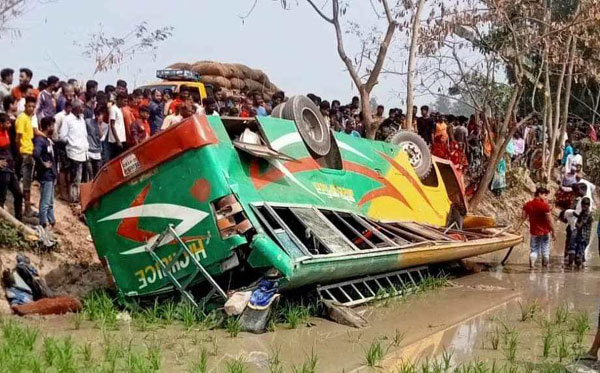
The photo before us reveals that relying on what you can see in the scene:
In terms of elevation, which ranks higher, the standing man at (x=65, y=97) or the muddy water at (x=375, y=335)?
the standing man at (x=65, y=97)

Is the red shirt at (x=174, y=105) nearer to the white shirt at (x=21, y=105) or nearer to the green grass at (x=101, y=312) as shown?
the white shirt at (x=21, y=105)

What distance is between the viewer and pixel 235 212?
802 centimetres

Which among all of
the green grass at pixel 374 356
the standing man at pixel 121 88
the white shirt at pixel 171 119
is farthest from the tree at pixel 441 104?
the green grass at pixel 374 356

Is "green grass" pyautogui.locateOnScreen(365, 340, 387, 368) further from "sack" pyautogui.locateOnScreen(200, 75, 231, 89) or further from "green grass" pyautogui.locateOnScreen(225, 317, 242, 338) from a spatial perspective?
"sack" pyautogui.locateOnScreen(200, 75, 231, 89)

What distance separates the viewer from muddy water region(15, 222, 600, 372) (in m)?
6.88

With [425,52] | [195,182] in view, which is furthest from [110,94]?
[425,52]

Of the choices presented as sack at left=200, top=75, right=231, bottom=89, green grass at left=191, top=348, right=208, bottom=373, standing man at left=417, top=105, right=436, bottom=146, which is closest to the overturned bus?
green grass at left=191, top=348, right=208, bottom=373

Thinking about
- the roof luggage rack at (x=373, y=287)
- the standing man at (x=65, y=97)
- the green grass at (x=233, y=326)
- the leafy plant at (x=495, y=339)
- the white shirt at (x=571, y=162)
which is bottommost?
the leafy plant at (x=495, y=339)

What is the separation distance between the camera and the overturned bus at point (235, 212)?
803 cm

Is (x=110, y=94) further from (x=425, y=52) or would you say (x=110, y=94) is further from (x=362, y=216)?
(x=425, y=52)

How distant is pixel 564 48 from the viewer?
20.2 m

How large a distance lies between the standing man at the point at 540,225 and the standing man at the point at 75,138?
23.7ft

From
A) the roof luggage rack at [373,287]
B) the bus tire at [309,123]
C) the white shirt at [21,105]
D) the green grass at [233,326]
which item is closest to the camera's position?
the green grass at [233,326]

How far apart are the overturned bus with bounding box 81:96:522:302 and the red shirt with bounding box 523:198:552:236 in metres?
3.43
